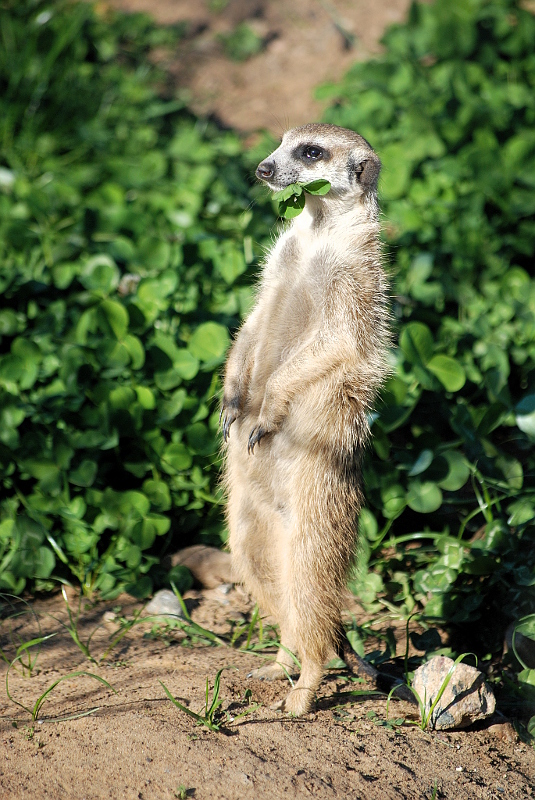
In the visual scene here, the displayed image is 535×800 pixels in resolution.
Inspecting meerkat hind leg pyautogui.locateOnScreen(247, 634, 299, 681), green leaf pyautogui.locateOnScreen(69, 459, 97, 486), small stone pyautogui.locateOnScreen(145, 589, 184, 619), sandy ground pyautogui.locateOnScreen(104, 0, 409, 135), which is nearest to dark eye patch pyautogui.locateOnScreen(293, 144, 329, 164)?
green leaf pyautogui.locateOnScreen(69, 459, 97, 486)

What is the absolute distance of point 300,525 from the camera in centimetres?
244

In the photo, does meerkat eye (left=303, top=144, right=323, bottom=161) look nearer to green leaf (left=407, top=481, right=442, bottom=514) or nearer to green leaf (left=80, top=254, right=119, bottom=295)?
green leaf (left=407, top=481, right=442, bottom=514)

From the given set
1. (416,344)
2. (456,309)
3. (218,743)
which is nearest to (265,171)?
(416,344)

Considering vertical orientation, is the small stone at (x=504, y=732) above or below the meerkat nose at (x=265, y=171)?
below

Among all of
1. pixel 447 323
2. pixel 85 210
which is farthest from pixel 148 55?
pixel 447 323

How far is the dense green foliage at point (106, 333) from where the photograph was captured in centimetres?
299

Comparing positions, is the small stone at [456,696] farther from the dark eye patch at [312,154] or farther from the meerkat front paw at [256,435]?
the dark eye patch at [312,154]

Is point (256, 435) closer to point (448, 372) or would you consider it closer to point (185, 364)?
point (185, 364)

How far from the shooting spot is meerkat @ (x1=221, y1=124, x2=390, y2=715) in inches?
95.7

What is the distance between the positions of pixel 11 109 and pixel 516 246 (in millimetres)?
3337

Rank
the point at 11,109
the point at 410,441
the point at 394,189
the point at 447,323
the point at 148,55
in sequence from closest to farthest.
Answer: the point at 410,441 → the point at 447,323 → the point at 394,189 → the point at 11,109 → the point at 148,55

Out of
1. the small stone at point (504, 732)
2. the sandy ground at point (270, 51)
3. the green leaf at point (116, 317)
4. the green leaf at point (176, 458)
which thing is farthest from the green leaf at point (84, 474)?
the sandy ground at point (270, 51)

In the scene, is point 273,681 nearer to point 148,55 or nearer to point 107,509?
point 107,509

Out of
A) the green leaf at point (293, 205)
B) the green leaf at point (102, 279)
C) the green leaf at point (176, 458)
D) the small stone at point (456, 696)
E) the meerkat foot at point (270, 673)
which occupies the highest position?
the green leaf at point (293, 205)
